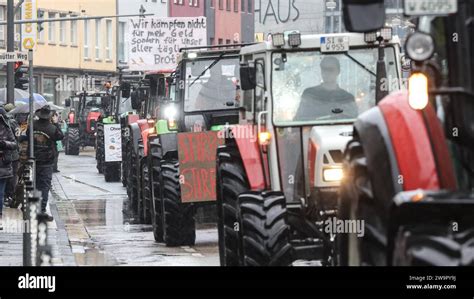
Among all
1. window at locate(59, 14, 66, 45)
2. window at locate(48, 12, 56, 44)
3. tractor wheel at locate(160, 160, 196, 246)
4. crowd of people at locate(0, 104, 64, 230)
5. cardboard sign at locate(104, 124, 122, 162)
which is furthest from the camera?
window at locate(59, 14, 66, 45)

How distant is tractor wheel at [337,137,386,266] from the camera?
8719 millimetres

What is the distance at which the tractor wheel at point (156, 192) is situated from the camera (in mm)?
20938

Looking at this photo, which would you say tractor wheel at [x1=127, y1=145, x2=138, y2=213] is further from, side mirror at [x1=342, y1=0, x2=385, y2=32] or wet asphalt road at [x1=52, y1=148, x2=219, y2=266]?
side mirror at [x1=342, y1=0, x2=385, y2=32]

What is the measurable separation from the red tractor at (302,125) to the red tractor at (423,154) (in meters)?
4.15

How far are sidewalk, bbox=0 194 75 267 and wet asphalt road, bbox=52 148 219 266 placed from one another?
132 mm

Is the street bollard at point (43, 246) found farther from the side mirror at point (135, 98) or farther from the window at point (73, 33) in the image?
the window at point (73, 33)

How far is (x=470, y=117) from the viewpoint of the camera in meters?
8.06

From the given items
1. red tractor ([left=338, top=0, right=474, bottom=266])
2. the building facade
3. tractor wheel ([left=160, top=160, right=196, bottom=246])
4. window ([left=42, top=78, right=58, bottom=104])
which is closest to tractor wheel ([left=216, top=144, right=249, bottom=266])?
red tractor ([left=338, top=0, right=474, bottom=266])

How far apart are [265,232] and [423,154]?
13.6 ft

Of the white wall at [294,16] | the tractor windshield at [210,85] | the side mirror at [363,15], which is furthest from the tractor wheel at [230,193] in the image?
the white wall at [294,16]

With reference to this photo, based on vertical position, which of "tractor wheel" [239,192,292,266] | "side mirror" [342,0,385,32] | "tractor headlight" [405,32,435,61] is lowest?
"tractor wheel" [239,192,292,266]

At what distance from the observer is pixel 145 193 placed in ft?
78.9
